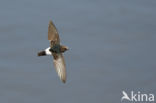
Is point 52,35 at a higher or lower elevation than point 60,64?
higher

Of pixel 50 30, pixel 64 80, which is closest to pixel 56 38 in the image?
pixel 50 30

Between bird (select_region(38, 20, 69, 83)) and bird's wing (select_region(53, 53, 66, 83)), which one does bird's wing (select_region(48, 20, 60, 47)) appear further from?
bird's wing (select_region(53, 53, 66, 83))

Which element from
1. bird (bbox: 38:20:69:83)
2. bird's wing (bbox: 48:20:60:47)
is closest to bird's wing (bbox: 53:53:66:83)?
bird (bbox: 38:20:69:83)

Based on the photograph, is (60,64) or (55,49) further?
(55,49)

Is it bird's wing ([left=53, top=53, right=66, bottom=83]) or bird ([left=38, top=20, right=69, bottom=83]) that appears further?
bird ([left=38, top=20, right=69, bottom=83])

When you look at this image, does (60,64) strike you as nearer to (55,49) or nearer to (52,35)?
(55,49)

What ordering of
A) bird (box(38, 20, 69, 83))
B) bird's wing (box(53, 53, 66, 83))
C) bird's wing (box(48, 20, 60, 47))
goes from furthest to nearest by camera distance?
bird's wing (box(48, 20, 60, 47)) < bird (box(38, 20, 69, 83)) < bird's wing (box(53, 53, 66, 83))

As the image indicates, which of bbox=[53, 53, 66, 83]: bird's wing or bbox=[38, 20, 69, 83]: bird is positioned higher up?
bbox=[38, 20, 69, 83]: bird

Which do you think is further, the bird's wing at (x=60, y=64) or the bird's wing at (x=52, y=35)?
the bird's wing at (x=52, y=35)

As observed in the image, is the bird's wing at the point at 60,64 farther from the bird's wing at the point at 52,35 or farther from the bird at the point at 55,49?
the bird's wing at the point at 52,35

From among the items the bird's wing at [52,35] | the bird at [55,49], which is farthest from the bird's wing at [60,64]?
the bird's wing at [52,35]

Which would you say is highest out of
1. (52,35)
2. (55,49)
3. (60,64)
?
(52,35)

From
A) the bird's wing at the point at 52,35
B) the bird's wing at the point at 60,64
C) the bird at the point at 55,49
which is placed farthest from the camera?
the bird's wing at the point at 52,35

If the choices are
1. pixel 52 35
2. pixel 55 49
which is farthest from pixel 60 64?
pixel 52 35
